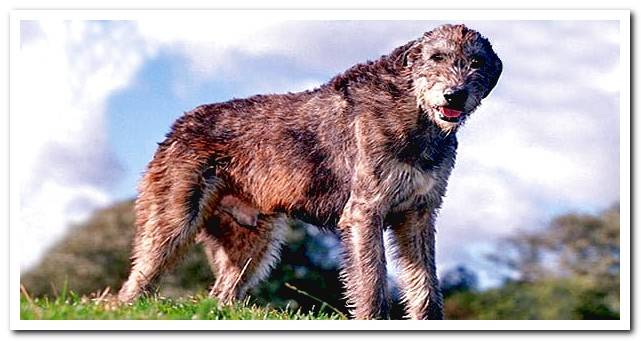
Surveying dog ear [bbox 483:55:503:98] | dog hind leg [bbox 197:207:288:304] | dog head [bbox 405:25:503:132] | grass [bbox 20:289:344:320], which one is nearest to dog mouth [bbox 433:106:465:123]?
dog head [bbox 405:25:503:132]

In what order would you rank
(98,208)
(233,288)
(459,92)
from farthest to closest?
(98,208) < (233,288) < (459,92)

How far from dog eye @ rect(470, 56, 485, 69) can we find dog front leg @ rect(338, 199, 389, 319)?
0.76 meters

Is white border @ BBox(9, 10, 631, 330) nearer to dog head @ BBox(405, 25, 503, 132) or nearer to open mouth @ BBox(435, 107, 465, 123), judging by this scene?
Result: dog head @ BBox(405, 25, 503, 132)

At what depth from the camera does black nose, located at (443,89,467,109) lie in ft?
17.4

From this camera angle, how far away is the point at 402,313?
19.1 feet

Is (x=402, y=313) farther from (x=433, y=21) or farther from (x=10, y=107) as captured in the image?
(x=10, y=107)

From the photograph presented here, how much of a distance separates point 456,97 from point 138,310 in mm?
1629

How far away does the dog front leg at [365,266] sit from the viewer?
5457mm
